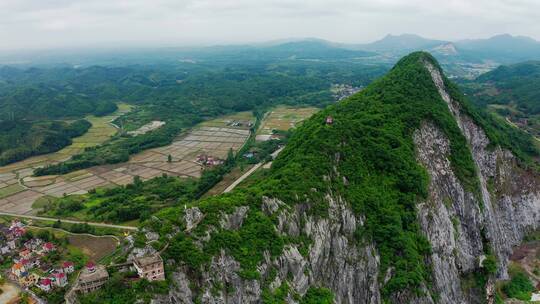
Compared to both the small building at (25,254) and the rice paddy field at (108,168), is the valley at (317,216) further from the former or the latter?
the rice paddy field at (108,168)

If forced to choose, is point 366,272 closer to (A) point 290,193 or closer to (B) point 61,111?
(A) point 290,193

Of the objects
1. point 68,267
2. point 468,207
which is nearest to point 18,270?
point 68,267

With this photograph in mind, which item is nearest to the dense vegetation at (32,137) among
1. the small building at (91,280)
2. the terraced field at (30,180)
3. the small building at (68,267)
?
the terraced field at (30,180)

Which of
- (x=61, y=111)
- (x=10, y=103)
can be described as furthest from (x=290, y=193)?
(x=10, y=103)

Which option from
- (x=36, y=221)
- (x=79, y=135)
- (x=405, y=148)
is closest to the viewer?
(x=405, y=148)

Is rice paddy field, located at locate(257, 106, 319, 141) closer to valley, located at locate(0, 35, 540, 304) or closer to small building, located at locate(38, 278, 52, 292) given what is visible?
valley, located at locate(0, 35, 540, 304)

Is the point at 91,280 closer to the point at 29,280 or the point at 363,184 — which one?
the point at 29,280
